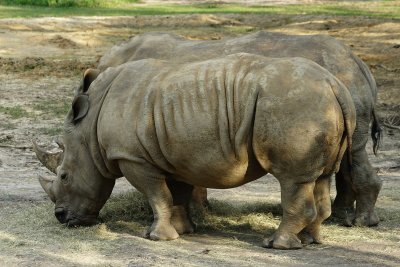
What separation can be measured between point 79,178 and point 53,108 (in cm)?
628

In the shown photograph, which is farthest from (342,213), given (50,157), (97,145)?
(50,157)

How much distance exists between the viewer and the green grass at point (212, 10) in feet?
90.9

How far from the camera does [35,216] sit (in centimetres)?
897

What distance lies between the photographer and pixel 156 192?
8156 mm

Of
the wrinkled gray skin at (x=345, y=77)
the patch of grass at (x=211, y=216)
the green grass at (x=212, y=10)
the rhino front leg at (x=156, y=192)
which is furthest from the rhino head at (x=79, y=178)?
the green grass at (x=212, y=10)

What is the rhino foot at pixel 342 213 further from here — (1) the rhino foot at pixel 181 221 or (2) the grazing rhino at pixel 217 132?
(1) the rhino foot at pixel 181 221

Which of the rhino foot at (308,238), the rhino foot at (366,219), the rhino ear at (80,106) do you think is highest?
the rhino ear at (80,106)

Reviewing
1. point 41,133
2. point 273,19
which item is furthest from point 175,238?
point 273,19

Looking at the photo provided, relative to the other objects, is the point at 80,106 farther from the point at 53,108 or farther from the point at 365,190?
the point at 53,108

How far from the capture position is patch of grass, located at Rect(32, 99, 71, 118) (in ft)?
47.2

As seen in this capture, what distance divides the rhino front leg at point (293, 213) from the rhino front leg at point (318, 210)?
15 cm

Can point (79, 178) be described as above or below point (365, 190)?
above

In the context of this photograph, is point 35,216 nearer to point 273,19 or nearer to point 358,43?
point 358,43

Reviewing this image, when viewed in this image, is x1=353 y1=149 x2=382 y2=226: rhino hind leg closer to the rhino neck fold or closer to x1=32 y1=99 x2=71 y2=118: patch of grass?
the rhino neck fold
